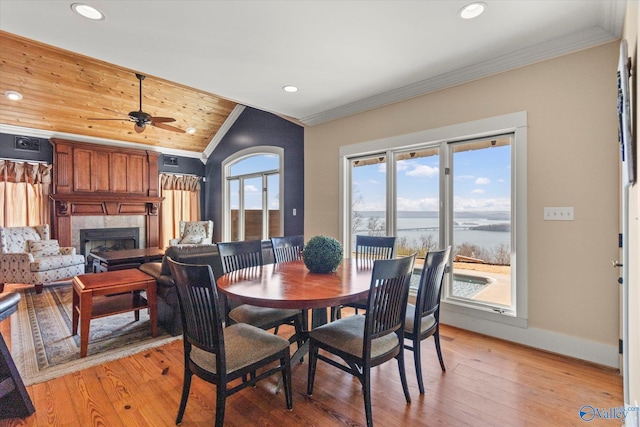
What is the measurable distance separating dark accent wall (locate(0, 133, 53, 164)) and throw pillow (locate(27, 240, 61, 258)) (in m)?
1.69

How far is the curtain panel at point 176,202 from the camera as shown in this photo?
7.20m

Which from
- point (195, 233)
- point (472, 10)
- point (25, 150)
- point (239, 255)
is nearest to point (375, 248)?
point (239, 255)

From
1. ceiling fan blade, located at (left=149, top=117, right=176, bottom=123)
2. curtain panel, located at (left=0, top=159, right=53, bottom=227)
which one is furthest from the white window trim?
curtain panel, located at (left=0, top=159, right=53, bottom=227)

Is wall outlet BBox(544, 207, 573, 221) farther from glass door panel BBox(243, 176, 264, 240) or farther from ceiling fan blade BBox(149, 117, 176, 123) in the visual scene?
glass door panel BBox(243, 176, 264, 240)

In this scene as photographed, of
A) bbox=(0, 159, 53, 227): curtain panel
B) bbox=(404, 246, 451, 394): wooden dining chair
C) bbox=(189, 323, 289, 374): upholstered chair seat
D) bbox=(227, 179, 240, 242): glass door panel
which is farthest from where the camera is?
bbox=(227, 179, 240, 242): glass door panel

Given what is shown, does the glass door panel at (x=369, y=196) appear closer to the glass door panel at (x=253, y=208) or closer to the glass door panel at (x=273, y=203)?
the glass door panel at (x=273, y=203)

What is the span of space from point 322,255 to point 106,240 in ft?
19.8

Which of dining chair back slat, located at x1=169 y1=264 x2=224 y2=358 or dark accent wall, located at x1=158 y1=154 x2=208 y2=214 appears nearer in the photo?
dining chair back slat, located at x1=169 y1=264 x2=224 y2=358

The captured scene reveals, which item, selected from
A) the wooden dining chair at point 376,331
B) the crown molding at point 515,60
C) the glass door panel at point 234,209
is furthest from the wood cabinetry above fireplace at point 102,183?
the wooden dining chair at point 376,331

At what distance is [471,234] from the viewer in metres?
3.26

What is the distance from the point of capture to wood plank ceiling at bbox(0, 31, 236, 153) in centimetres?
448

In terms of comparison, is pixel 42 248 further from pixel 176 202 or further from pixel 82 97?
pixel 176 202

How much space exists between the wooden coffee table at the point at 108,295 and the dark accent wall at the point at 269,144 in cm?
253

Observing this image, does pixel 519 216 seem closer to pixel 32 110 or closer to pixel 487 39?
pixel 487 39
